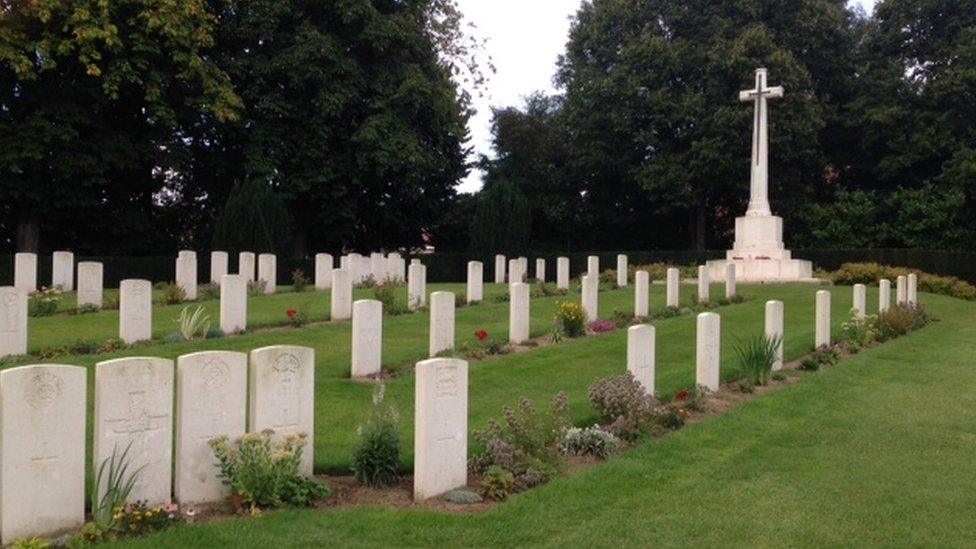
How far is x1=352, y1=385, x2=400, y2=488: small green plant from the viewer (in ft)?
23.9

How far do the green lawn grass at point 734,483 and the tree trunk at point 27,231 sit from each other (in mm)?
22027

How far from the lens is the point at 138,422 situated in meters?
6.30

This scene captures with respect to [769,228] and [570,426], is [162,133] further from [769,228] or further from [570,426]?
[570,426]

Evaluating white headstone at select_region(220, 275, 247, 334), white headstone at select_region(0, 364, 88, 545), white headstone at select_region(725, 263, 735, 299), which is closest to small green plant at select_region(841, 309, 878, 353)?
white headstone at select_region(725, 263, 735, 299)

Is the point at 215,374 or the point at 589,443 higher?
the point at 215,374

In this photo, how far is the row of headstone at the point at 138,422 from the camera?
5766 mm

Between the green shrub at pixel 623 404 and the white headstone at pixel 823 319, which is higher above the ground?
the white headstone at pixel 823 319

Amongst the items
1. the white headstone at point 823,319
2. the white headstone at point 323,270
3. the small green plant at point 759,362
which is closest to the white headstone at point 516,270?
the white headstone at point 323,270

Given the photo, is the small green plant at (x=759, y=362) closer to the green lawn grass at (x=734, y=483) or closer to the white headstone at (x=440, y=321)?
the green lawn grass at (x=734, y=483)

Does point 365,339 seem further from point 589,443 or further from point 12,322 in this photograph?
point 12,322

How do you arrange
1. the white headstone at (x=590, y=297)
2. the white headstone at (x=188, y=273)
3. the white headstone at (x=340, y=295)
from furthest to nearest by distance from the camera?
the white headstone at (x=188, y=273), the white headstone at (x=590, y=297), the white headstone at (x=340, y=295)

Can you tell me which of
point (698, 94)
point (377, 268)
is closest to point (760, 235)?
point (698, 94)

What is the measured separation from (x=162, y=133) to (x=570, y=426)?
27164 mm

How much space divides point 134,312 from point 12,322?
1702mm
